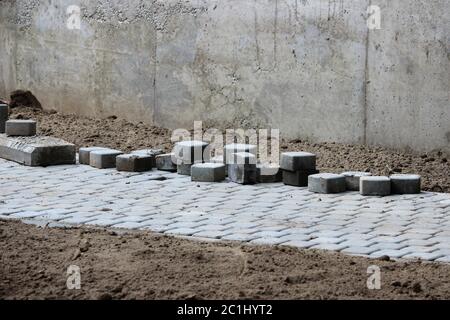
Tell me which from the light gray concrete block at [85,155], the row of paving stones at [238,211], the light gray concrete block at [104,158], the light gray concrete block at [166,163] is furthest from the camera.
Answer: the light gray concrete block at [85,155]

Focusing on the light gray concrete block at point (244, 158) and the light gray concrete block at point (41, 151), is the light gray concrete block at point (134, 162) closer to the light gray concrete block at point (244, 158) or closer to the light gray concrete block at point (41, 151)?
the light gray concrete block at point (41, 151)

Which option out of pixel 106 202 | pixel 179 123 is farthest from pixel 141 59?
pixel 106 202

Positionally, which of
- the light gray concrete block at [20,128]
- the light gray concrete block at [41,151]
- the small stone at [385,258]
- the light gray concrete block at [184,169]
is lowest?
the small stone at [385,258]

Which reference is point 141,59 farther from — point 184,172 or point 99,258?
point 99,258

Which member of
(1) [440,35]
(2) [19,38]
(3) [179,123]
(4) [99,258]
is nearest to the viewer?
(4) [99,258]

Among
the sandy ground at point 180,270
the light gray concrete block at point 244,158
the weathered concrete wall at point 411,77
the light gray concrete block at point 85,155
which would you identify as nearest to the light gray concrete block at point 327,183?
the light gray concrete block at point 244,158

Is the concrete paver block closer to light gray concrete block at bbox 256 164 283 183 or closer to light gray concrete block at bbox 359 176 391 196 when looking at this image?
light gray concrete block at bbox 256 164 283 183

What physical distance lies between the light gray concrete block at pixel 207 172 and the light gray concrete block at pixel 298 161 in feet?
2.22

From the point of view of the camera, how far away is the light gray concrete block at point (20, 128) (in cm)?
1162

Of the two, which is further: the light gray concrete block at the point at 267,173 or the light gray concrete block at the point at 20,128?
the light gray concrete block at the point at 20,128

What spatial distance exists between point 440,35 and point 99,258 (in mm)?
4854

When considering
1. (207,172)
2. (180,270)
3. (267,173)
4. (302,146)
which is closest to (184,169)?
(207,172)

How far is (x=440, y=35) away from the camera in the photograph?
10.2 metres

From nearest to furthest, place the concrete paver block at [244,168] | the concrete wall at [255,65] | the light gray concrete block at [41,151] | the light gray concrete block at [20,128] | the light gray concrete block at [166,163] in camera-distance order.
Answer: the concrete paver block at [244,168]
the concrete wall at [255,65]
the light gray concrete block at [166,163]
the light gray concrete block at [41,151]
the light gray concrete block at [20,128]
